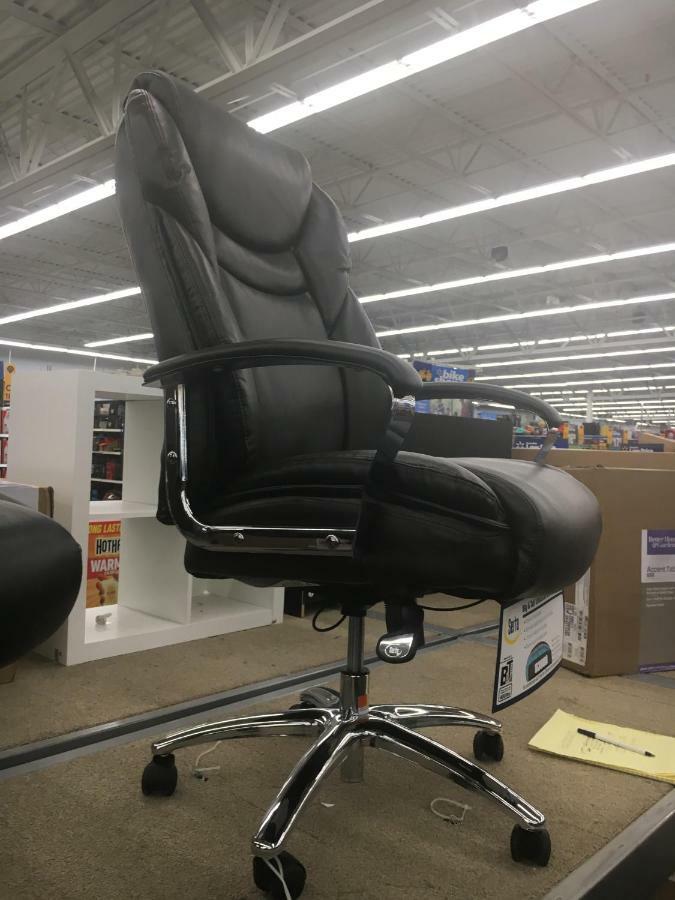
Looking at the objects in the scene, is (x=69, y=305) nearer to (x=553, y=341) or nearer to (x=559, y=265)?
(x=559, y=265)

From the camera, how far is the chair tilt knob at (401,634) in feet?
2.89

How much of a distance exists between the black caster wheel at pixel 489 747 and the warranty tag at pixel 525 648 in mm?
359

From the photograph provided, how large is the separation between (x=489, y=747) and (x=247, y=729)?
0.48 meters

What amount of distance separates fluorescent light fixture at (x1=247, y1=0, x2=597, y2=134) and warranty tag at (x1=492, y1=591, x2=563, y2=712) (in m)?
3.27

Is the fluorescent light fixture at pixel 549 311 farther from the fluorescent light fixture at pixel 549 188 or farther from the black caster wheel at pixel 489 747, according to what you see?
the black caster wheel at pixel 489 747

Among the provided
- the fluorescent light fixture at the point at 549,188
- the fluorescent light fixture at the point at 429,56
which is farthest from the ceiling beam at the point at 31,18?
the fluorescent light fixture at the point at 549,188

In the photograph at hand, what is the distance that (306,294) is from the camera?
131cm

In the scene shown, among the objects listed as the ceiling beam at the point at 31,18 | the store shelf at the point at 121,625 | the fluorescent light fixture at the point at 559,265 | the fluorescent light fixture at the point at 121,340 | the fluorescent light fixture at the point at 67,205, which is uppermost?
the ceiling beam at the point at 31,18

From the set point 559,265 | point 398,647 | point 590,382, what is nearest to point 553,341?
point 559,265

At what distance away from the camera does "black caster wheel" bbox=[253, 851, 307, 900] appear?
0.84 metres

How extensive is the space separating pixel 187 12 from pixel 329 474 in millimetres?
5376

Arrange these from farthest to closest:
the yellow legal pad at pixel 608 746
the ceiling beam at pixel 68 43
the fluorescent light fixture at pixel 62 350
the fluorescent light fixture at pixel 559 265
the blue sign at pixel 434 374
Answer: the fluorescent light fixture at pixel 62 350
the fluorescent light fixture at pixel 559 265
the ceiling beam at pixel 68 43
the blue sign at pixel 434 374
the yellow legal pad at pixel 608 746

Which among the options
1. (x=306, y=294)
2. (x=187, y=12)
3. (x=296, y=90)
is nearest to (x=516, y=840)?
(x=306, y=294)

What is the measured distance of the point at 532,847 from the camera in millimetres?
943
